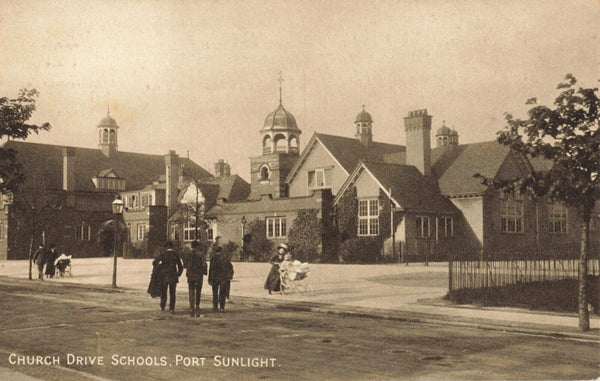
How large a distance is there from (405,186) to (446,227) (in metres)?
3.91

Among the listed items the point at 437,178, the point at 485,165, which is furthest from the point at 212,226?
the point at 485,165

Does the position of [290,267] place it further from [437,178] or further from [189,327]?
[437,178]

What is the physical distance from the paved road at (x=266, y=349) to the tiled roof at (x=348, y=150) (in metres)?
32.4

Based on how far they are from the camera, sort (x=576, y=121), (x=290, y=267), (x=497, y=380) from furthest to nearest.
Answer: (x=290, y=267) → (x=576, y=121) → (x=497, y=380)

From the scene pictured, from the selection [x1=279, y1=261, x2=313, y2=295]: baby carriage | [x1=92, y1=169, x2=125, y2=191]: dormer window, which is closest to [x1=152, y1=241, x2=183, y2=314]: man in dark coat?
[x1=279, y1=261, x2=313, y2=295]: baby carriage

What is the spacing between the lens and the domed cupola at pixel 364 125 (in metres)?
59.2

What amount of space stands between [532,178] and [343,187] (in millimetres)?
30968

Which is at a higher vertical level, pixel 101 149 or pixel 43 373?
pixel 101 149

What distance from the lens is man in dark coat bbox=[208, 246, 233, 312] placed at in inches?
673

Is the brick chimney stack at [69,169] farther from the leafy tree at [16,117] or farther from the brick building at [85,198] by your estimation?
the leafy tree at [16,117]

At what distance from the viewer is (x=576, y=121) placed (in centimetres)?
1251

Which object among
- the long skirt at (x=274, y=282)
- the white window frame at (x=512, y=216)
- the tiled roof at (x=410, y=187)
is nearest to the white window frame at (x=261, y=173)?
the tiled roof at (x=410, y=187)

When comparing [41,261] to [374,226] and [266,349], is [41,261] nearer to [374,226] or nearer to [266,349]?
[374,226]

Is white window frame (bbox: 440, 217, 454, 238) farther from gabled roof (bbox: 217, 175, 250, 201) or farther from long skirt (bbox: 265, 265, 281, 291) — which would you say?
long skirt (bbox: 265, 265, 281, 291)
